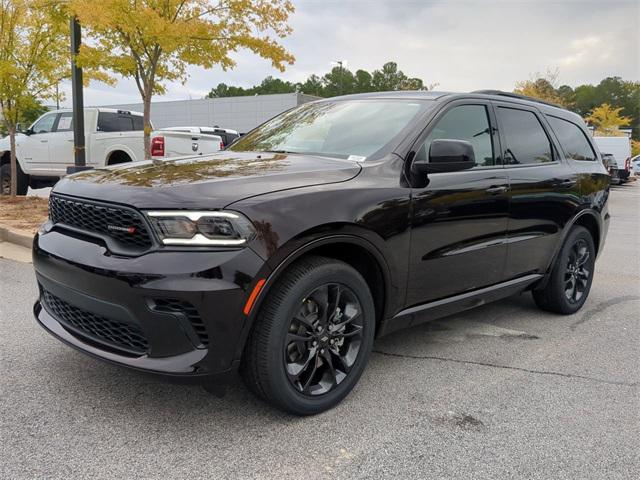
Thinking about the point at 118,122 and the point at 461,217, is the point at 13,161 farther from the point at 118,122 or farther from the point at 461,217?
the point at 461,217

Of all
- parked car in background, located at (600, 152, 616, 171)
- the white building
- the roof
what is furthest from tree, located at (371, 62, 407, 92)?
the roof

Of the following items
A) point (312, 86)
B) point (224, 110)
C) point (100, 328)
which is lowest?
point (100, 328)

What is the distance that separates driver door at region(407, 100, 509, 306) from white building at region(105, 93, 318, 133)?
3678cm

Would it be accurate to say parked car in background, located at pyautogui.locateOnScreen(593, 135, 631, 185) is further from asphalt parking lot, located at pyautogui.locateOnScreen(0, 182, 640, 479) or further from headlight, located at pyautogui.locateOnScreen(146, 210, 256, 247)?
headlight, located at pyautogui.locateOnScreen(146, 210, 256, 247)

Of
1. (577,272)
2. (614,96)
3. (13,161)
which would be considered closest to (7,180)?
(13,161)

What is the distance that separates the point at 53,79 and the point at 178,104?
39.3m

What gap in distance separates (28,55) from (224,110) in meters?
36.1

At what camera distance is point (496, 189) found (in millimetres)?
3830

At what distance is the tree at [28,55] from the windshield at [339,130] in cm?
713

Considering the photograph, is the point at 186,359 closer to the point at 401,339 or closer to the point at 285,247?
the point at 285,247

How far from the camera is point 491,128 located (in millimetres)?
4047

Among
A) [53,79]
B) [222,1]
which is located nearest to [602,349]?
[222,1]

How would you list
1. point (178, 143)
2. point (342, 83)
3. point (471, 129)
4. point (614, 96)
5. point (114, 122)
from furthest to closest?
point (614, 96), point (342, 83), point (114, 122), point (178, 143), point (471, 129)

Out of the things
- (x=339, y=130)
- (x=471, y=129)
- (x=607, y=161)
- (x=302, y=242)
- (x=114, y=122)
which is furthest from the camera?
(x=114, y=122)
